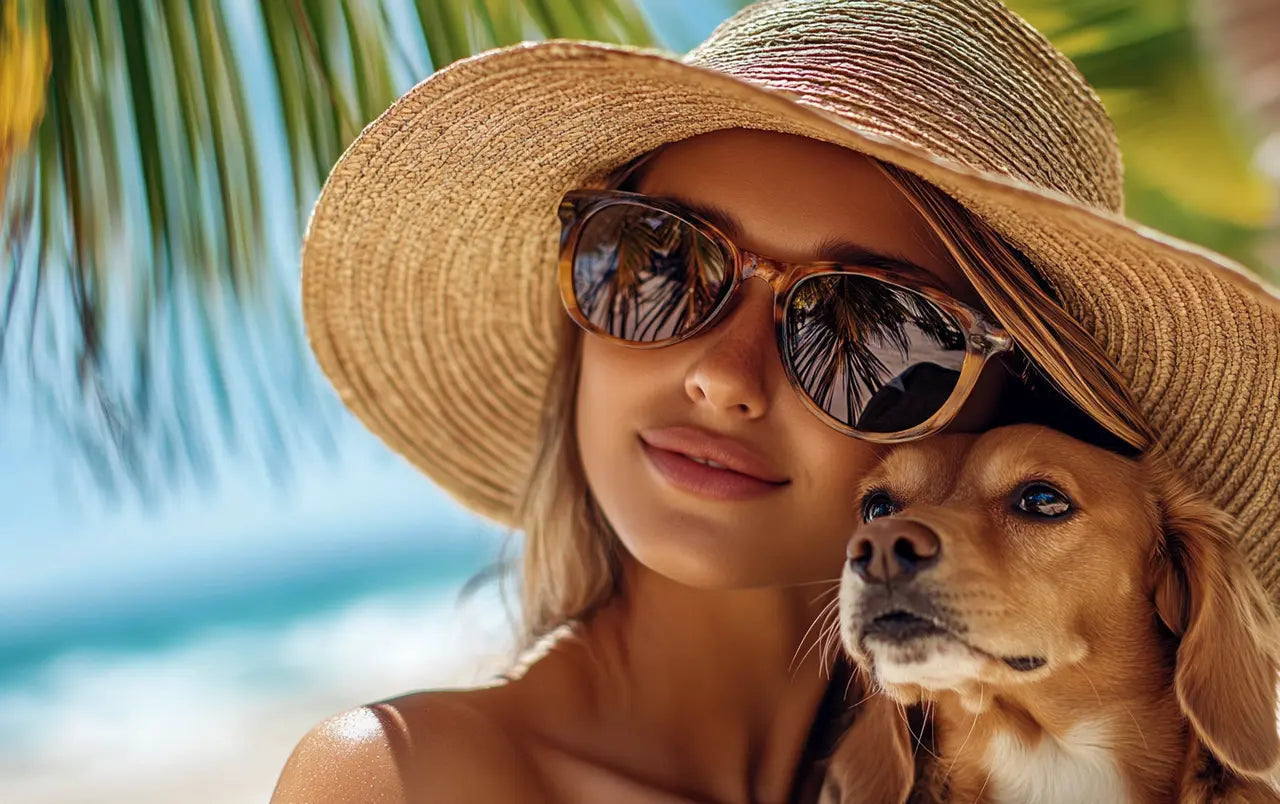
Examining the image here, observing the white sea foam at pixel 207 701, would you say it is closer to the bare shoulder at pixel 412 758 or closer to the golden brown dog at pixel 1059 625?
the bare shoulder at pixel 412 758

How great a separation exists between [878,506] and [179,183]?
1687mm

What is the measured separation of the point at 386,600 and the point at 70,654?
341cm

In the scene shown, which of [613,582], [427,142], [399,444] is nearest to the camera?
[427,142]

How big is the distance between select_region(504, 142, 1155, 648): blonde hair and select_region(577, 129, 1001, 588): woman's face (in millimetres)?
98

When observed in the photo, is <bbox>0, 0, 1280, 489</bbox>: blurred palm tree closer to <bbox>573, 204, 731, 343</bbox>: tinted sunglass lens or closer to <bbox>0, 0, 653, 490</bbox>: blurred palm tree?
<bbox>0, 0, 653, 490</bbox>: blurred palm tree

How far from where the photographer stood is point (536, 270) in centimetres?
263

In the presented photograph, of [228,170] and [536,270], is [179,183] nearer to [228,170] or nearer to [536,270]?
[228,170]

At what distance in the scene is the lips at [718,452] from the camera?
2000mm

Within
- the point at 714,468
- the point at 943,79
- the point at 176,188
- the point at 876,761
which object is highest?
the point at 176,188

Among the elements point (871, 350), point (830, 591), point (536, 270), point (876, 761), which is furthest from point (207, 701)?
point (871, 350)

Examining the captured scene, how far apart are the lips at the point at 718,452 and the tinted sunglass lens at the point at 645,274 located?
0.57ft

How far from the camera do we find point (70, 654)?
41.1 ft

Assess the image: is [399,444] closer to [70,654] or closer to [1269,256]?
[1269,256]

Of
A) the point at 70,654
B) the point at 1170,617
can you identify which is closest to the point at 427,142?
the point at 1170,617
